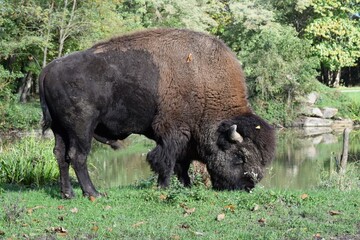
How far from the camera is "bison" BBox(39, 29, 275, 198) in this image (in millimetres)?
9133

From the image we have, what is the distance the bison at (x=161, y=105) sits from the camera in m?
9.13

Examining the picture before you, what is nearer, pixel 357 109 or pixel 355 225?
pixel 355 225

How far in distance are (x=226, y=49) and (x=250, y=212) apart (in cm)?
351

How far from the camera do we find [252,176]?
31.6 ft

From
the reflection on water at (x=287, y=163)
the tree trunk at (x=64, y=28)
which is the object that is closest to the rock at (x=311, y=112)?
the reflection on water at (x=287, y=163)

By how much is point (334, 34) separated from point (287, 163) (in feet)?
116

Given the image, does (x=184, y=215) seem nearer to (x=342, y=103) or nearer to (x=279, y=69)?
(x=279, y=69)

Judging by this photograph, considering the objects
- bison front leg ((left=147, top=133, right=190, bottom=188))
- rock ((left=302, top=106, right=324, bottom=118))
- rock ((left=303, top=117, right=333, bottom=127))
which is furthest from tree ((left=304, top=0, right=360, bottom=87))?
bison front leg ((left=147, top=133, right=190, bottom=188))

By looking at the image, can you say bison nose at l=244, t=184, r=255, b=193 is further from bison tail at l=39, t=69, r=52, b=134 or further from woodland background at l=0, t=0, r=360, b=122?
woodland background at l=0, t=0, r=360, b=122

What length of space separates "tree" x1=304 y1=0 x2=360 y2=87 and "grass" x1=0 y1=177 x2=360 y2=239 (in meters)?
47.0

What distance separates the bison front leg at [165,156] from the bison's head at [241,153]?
666 mm

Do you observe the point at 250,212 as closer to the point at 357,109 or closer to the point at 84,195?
the point at 84,195

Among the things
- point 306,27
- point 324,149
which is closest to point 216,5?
point 306,27

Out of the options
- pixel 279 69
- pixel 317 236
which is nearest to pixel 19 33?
pixel 279 69
